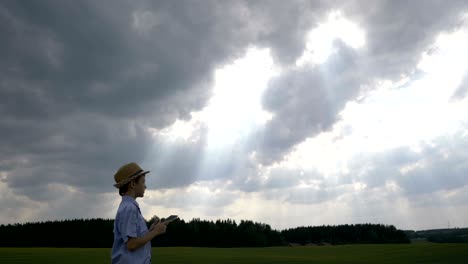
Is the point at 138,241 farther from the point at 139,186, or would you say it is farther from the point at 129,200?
the point at 139,186

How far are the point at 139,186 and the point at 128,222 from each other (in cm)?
49

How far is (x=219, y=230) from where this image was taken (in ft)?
415

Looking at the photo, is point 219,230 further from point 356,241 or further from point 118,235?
point 118,235

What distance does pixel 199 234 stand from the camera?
122 meters

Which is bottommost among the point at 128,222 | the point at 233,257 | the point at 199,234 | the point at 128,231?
the point at 233,257

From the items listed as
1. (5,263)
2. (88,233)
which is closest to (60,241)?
(88,233)

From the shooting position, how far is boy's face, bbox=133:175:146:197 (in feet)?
18.6

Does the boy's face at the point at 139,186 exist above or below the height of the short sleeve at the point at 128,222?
above

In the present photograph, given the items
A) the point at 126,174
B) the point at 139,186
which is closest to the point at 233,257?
the point at 139,186

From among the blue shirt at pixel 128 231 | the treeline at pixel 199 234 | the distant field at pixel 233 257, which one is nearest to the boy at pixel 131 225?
the blue shirt at pixel 128 231

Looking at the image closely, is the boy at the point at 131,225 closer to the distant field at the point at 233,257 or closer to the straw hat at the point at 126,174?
the straw hat at the point at 126,174

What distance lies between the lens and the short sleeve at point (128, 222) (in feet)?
17.5

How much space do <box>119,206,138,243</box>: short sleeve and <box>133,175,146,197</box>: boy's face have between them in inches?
10.7

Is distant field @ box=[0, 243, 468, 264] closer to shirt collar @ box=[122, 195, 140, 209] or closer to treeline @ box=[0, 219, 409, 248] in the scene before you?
shirt collar @ box=[122, 195, 140, 209]
